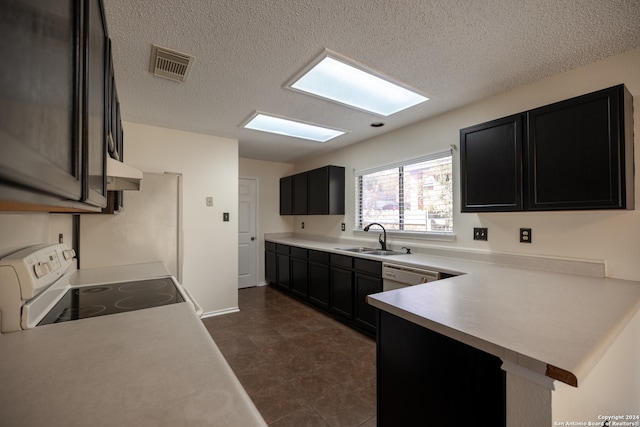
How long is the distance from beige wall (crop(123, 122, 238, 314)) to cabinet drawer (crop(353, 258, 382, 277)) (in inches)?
67.5

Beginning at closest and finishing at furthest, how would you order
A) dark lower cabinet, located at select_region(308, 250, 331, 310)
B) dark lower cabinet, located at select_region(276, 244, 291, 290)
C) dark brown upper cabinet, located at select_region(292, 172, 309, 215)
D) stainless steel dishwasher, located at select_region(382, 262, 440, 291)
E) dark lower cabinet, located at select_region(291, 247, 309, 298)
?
1. stainless steel dishwasher, located at select_region(382, 262, 440, 291)
2. dark lower cabinet, located at select_region(308, 250, 331, 310)
3. dark lower cabinet, located at select_region(291, 247, 309, 298)
4. dark lower cabinet, located at select_region(276, 244, 291, 290)
5. dark brown upper cabinet, located at select_region(292, 172, 309, 215)

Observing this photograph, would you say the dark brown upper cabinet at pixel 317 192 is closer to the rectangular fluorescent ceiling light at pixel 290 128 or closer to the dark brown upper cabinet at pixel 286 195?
the dark brown upper cabinet at pixel 286 195

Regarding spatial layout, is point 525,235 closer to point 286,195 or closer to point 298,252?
point 298,252

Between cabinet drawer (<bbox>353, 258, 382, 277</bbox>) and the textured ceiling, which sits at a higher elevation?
the textured ceiling

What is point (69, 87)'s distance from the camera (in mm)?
499

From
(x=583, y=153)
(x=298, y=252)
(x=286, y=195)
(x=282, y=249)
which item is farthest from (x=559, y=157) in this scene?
(x=286, y=195)

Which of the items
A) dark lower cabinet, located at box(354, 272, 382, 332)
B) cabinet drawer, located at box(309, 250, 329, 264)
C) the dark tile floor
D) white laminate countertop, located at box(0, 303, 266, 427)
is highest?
white laminate countertop, located at box(0, 303, 266, 427)

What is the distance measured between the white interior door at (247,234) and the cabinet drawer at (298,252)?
106 cm

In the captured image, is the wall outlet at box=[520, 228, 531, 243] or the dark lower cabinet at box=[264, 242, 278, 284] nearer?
the wall outlet at box=[520, 228, 531, 243]

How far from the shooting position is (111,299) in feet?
4.81

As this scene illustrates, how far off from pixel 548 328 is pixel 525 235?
56.8 inches

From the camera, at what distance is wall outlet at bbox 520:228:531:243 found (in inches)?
86.3

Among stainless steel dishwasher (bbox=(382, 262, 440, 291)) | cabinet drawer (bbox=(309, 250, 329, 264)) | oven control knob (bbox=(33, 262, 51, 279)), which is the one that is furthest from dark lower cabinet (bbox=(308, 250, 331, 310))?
oven control knob (bbox=(33, 262, 51, 279))

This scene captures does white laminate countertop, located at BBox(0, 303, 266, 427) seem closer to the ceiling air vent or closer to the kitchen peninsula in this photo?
the kitchen peninsula
